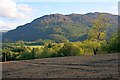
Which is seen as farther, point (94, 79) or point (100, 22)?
point (100, 22)

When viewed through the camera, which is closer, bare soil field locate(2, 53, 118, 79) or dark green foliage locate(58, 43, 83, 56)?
bare soil field locate(2, 53, 118, 79)

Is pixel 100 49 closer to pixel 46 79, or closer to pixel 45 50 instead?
pixel 45 50

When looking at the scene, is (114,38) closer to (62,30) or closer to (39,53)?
(39,53)

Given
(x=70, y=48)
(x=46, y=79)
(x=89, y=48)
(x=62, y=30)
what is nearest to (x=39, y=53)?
(x=70, y=48)

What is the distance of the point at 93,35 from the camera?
1821 inches

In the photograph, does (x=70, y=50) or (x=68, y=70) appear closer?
(x=68, y=70)

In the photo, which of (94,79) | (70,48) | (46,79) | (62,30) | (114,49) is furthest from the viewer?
(62,30)

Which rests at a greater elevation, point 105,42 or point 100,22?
point 100,22

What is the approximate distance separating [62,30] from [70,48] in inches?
5808

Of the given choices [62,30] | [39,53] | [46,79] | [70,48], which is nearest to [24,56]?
[39,53]

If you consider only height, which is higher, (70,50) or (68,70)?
(70,50)

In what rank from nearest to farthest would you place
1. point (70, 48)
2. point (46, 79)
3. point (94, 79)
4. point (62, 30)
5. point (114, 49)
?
point (94, 79)
point (46, 79)
point (114, 49)
point (70, 48)
point (62, 30)

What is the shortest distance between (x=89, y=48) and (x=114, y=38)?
5089mm

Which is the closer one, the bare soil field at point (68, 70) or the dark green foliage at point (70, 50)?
the bare soil field at point (68, 70)
